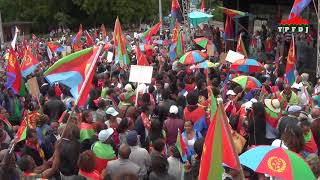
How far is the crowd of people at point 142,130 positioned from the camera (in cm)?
600

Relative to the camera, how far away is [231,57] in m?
13.5

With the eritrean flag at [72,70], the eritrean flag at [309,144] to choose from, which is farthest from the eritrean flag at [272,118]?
the eritrean flag at [72,70]

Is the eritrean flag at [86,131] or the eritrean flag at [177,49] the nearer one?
the eritrean flag at [86,131]

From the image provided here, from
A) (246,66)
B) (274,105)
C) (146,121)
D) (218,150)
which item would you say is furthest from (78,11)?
(218,150)

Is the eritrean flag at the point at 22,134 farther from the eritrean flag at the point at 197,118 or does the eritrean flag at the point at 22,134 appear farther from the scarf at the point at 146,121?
the eritrean flag at the point at 197,118

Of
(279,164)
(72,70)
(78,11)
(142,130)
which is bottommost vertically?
(142,130)

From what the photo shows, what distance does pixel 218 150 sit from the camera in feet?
15.6

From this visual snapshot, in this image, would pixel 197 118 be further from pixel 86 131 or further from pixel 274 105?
pixel 86 131

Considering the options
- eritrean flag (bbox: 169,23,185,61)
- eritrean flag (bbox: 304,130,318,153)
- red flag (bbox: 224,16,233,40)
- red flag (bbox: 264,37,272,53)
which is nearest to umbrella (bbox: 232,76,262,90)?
eritrean flag (bbox: 304,130,318,153)

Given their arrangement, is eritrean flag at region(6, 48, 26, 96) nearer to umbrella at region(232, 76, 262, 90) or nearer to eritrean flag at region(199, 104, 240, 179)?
umbrella at region(232, 76, 262, 90)

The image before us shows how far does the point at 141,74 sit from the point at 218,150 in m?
5.80

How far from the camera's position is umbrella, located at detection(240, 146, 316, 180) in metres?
4.39

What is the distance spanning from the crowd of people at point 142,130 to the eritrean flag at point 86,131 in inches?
0.5

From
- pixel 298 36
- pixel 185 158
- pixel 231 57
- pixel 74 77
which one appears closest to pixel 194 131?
pixel 185 158
